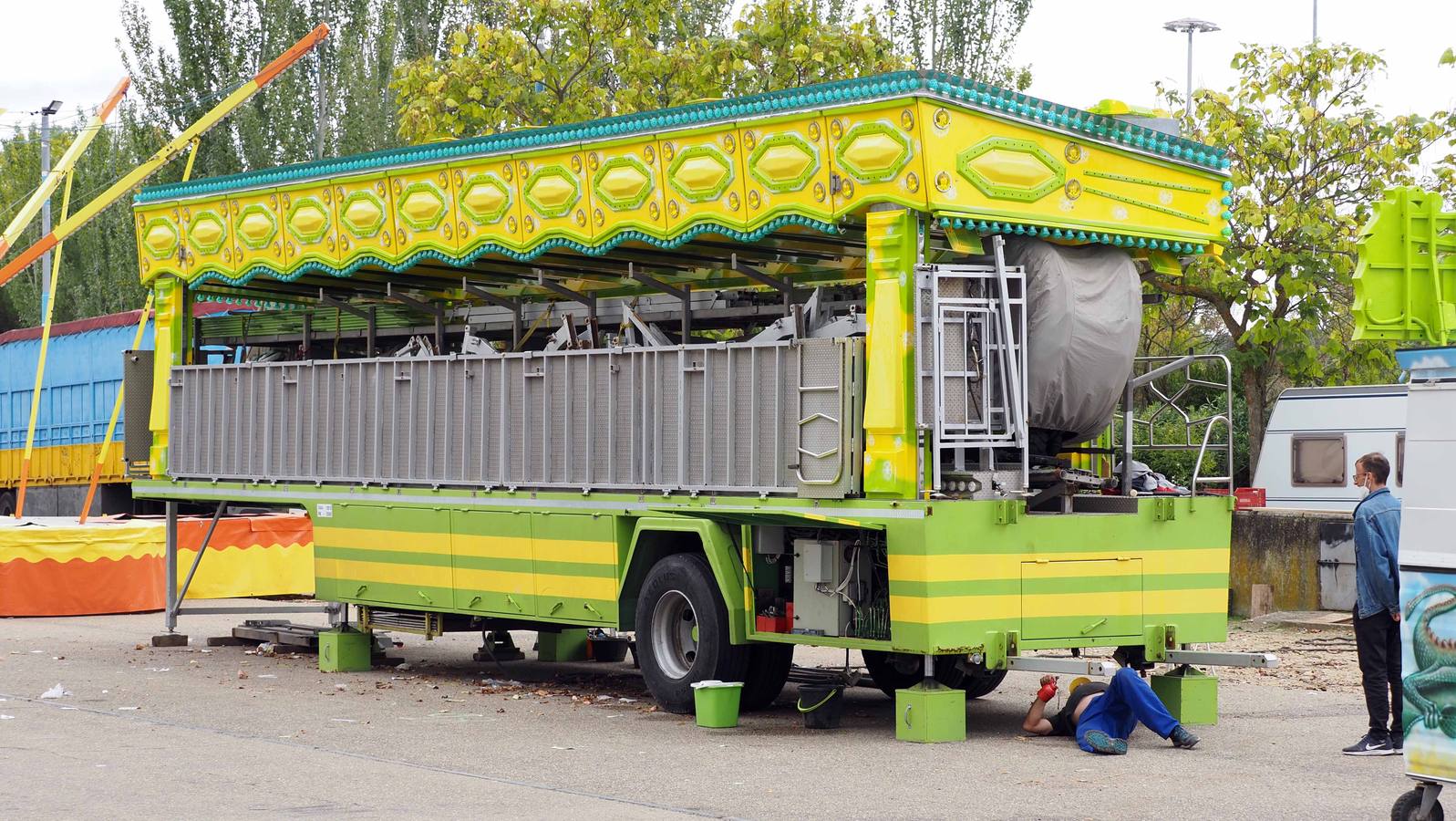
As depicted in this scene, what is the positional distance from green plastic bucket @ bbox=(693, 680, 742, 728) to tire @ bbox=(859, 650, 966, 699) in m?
1.80

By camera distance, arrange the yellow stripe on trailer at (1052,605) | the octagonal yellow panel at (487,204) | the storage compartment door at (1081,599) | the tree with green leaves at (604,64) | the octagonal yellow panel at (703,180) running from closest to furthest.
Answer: the yellow stripe on trailer at (1052,605)
the storage compartment door at (1081,599)
the octagonal yellow panel at (703,180)
the octagonal yellow panel at (487,204)
the tree with green leaves at (604,64)

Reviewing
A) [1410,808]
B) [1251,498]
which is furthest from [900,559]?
[1251,498]

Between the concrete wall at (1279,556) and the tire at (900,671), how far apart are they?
7.69 meters

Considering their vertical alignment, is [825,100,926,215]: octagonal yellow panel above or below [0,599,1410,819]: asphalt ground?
above

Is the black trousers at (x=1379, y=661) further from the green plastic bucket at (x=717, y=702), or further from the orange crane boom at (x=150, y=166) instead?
the orange crane boom at (x=150, y=166)

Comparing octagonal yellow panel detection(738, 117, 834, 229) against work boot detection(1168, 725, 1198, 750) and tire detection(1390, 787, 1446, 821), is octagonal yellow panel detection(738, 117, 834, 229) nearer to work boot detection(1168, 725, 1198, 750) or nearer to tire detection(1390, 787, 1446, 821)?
work boot detection(1168, 725, 1198, 750)

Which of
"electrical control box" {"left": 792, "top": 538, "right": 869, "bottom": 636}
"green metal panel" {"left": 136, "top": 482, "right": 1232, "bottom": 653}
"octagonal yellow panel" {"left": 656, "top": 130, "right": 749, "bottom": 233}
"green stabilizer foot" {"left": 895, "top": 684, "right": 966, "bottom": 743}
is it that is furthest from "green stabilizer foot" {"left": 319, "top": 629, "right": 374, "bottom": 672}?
"green stabilizer foot" {"left": 895, "top": 684, "right": 966, "bottom": 743}

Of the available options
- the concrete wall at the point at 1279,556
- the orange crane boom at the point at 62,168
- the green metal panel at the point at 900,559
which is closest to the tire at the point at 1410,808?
the green metal panel at the point at 900,559

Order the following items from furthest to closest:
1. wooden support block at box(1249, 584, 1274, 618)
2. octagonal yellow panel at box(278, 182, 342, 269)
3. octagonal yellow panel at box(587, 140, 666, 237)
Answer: wooden support block at box(1249, 584, 1274, 618), octagonal yellow panel at box(278, 182, 342, 269), octagonal yellow panel at box(587, 140, 666, 237)

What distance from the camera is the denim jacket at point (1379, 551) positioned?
11695 mm

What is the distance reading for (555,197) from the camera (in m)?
15.1

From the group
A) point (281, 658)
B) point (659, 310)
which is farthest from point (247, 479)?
point (659, 310)

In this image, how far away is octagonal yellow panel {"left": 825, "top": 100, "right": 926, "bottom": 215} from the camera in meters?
12.3

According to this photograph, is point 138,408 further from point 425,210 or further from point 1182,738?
point 1182,738
